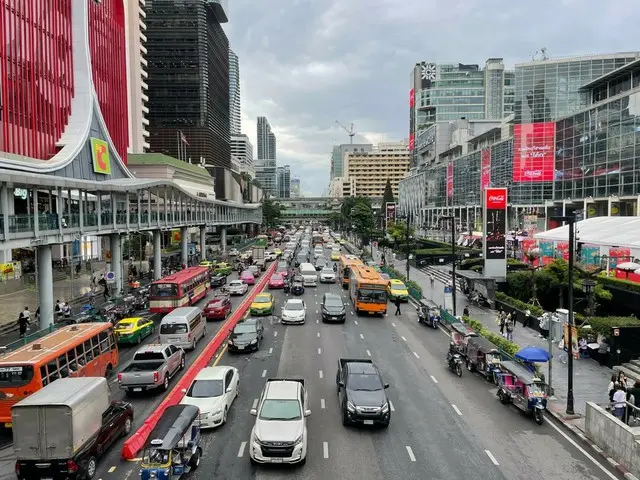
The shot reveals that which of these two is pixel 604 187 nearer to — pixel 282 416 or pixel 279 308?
pixel 279 308

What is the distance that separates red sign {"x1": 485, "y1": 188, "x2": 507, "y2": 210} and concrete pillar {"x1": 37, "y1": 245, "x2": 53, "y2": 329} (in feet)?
102

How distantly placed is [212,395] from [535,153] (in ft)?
229

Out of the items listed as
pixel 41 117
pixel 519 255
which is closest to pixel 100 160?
pixel 41 117

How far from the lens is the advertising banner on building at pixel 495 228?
39.7 metres

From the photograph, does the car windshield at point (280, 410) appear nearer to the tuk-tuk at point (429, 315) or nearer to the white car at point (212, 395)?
the white car at point (212, 395)

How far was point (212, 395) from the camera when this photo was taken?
16500 mm

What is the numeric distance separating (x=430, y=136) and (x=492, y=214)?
113903 millimetres

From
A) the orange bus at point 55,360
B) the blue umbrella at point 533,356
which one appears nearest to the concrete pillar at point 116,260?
the orange bus at point 55,360

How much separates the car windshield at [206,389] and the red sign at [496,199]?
2951 cm

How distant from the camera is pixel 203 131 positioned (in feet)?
536

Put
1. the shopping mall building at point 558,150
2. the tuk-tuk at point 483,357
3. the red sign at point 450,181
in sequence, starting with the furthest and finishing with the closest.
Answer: the red sign at point 450,181, the shopping mall building at point 558,150, the tuk-tuk at point 483,357

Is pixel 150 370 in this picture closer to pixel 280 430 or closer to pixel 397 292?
pixel 280 430

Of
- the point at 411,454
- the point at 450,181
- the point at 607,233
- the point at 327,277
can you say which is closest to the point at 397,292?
the point at 327,277

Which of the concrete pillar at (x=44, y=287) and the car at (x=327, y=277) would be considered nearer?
A: the concrete pillar at (x=44, y=287)
